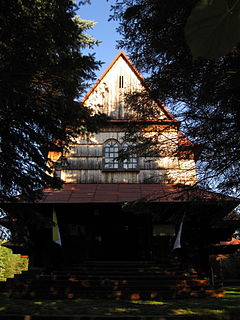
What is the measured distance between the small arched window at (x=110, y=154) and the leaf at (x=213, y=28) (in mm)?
13560

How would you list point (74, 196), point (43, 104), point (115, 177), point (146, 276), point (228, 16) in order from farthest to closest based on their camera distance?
point (115, 177) → point (74, 196) → point (146, 276) → point (43, 104) → point (228, 16)

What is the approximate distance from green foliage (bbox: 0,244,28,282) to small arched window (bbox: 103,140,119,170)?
67.6ft

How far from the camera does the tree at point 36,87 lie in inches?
244

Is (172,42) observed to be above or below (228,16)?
above

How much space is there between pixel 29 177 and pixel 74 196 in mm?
3833

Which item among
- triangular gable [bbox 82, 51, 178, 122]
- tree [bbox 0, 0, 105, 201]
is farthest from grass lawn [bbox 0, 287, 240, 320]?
triangular gable [bbox 82, 51, 178, 122]

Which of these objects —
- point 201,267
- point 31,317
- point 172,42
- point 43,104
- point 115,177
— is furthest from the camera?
point 115,177

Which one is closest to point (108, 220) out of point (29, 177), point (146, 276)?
point (146, 276)

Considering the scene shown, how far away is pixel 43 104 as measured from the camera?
24.0ft

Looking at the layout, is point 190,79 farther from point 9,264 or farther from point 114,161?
point 9,264

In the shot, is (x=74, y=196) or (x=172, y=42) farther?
(x=74, y=196)

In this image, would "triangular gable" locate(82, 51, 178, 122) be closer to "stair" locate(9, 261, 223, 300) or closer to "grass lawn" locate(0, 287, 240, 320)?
"stair" locate(9, 261, 223, 300)

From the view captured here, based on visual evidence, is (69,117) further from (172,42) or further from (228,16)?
(228,16)

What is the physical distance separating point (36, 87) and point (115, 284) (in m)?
6.48
